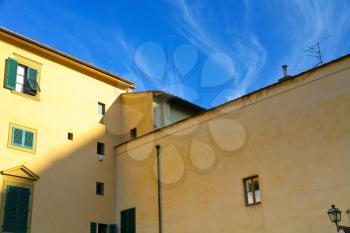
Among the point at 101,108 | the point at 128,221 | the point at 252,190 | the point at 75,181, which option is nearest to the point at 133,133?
the point at 101,108

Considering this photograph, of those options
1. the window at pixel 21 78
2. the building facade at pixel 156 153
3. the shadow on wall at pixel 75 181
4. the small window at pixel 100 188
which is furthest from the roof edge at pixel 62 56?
the small window at pixel 100 188

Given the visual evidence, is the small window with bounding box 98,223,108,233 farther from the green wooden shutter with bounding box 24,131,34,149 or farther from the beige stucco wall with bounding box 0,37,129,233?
the green wooden shutter with bounding box 24,131,34,149

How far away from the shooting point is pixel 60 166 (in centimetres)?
2108

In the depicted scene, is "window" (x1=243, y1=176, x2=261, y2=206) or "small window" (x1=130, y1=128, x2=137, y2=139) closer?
"window" (x1=243, y1=176, x2=261, y2=206)

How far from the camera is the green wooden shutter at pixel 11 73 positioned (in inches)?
795

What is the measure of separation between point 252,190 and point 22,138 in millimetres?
9169

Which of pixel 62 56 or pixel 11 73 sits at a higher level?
pixel 62 56

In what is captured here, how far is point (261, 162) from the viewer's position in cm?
1750

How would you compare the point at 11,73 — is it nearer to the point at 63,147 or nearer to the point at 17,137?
the point at 17,137

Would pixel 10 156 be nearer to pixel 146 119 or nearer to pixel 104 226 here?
pixel 104 226

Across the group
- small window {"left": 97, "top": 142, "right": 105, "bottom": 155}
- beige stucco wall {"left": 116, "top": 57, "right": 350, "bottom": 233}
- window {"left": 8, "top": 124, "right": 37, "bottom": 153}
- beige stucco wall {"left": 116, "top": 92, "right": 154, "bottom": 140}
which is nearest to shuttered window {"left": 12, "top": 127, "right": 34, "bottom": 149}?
window {"left": 8, "top": 124, "right": 37, "bottom": 153}

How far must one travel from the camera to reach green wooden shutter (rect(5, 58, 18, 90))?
66.3 feet

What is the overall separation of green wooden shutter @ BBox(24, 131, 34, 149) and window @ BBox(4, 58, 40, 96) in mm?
1718

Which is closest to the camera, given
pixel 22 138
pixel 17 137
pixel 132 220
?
pixel 17 137
